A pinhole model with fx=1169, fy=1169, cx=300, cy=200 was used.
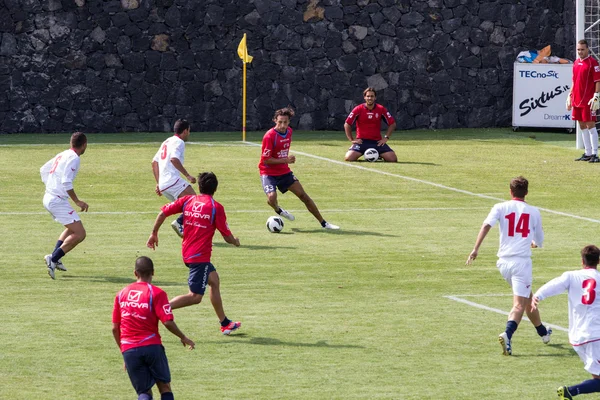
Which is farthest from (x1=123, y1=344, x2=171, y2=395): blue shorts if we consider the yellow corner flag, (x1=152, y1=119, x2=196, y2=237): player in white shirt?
the yellow corner flag

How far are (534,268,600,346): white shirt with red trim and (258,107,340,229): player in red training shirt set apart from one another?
30.7 feet

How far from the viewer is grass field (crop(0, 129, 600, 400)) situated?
1092 cm

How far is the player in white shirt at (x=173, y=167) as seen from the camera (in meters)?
18.2

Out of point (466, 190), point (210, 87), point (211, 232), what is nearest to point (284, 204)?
point (466, 190)

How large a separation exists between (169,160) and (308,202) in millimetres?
2522

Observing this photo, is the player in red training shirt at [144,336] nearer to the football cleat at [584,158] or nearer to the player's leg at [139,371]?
the player's leg at [139,371]

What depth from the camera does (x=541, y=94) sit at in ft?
115

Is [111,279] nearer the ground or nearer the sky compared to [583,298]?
nearer the ground

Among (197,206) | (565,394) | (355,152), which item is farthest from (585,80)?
(565,394)

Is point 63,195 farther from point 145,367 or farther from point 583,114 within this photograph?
point 583,114

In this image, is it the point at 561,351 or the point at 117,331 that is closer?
the point at 117,331

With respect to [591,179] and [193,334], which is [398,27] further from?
[193,334]

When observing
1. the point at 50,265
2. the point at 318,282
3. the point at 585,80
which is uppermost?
the point at 585,80

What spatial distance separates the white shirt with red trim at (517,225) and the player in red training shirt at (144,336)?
13.1 ft
